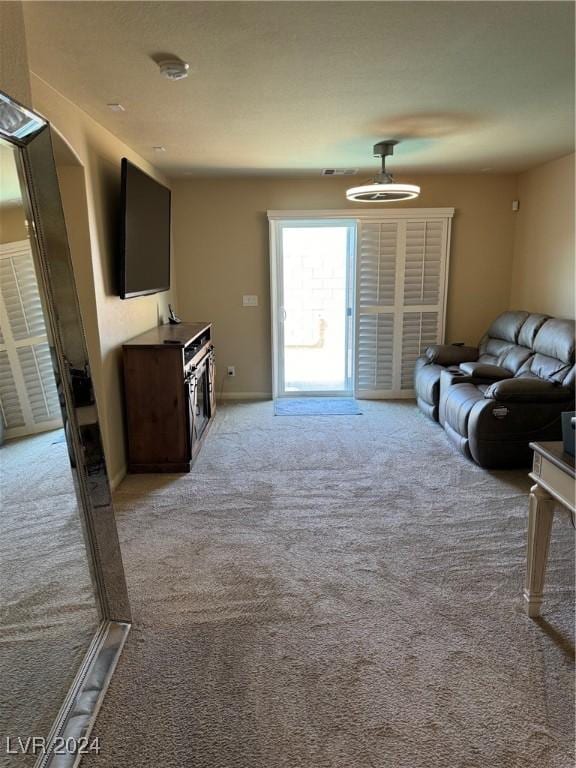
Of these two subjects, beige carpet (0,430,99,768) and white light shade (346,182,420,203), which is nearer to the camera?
beige carpet (0,430,99,768)

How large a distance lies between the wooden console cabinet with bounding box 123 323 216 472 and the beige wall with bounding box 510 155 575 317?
339cm

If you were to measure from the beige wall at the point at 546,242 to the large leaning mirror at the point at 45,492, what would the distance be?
415 cm

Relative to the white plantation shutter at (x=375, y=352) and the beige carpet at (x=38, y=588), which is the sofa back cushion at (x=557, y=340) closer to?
the white plantation shutter at (x=375, y=352)

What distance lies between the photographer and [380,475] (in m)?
3.56

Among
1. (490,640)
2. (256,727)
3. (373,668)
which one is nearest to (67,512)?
(256,727)

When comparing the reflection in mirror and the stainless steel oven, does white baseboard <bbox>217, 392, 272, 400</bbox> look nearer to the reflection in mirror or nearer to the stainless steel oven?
the stainless steel oven

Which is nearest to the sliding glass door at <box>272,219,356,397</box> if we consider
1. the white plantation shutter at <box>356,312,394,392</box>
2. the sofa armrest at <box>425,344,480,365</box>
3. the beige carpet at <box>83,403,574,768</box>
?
the white plantation shutter at <box>356,312,394,392</box>

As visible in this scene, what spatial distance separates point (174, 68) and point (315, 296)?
380cm

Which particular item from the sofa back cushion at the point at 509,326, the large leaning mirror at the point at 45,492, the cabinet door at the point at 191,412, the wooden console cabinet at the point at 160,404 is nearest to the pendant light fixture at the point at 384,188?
the sofa back cushion at the point at 509,326

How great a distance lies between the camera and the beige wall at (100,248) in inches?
115

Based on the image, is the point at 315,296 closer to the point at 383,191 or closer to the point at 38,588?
the point at 383,191

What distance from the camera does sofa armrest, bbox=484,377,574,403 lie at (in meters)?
3.51

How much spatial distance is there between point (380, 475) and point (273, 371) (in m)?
2.37

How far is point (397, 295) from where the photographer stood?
538 centimetres
